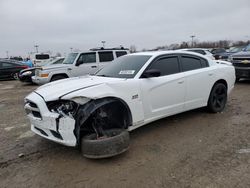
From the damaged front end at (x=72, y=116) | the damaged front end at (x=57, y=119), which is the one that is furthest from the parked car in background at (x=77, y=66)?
the damaged front end at (x=57, y=119)

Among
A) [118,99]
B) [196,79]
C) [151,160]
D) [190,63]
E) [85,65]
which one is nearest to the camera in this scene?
[151,160]

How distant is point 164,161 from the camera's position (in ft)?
11.7

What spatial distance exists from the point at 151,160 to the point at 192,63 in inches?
107

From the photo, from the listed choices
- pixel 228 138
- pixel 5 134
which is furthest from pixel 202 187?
pixel 5 134

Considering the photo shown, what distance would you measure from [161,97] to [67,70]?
24.3 ft

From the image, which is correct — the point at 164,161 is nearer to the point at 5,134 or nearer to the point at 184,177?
the point at 184,177

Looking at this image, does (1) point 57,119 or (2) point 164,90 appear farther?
(2) point 164,90

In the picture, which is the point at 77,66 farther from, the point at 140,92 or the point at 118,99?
the point at 118,99

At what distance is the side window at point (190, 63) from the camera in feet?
17.3

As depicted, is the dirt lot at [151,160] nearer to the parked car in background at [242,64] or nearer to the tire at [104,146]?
the tire at [104,146]

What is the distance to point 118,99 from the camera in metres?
3.95

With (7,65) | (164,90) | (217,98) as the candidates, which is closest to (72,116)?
(164,90)

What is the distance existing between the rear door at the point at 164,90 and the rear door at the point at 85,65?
6.73 metres

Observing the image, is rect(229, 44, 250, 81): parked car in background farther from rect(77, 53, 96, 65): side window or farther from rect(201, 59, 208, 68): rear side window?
rect(77, 53, 96, 65): side window
